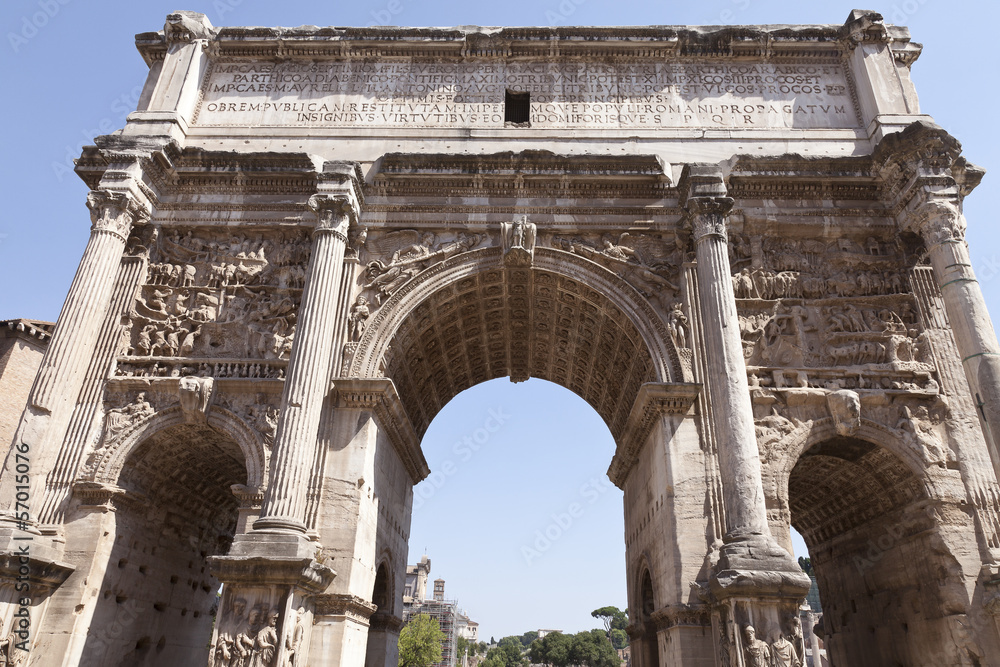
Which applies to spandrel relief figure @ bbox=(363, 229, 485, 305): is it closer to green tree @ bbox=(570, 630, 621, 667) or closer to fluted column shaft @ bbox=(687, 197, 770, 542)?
fluted column shaft @ bbox=(687, 197, 770, 542)

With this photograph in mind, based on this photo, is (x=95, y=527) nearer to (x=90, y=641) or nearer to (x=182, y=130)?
(x=90, y=641)

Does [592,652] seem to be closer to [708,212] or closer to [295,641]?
[708,212]

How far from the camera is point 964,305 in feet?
36.0

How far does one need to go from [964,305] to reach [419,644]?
4340 cm

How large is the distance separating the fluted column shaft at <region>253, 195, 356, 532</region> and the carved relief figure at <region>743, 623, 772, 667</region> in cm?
632

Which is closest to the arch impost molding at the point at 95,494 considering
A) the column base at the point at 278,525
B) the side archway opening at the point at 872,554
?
the column base at the point at 278,525

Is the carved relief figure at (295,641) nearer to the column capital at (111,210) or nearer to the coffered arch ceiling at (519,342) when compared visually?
the coffered arch ceiling at (519,342)

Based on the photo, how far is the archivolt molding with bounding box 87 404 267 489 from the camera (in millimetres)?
11102

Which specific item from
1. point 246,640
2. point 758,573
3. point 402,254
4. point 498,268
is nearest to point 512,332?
point 498,268

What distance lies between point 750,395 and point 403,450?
7212 mm

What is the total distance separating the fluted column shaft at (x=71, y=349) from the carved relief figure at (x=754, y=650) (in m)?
11.0

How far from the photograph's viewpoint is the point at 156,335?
12.4m

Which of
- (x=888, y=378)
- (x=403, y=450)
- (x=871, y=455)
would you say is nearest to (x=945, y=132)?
(x=888, y=378)

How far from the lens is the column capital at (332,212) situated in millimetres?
12094
